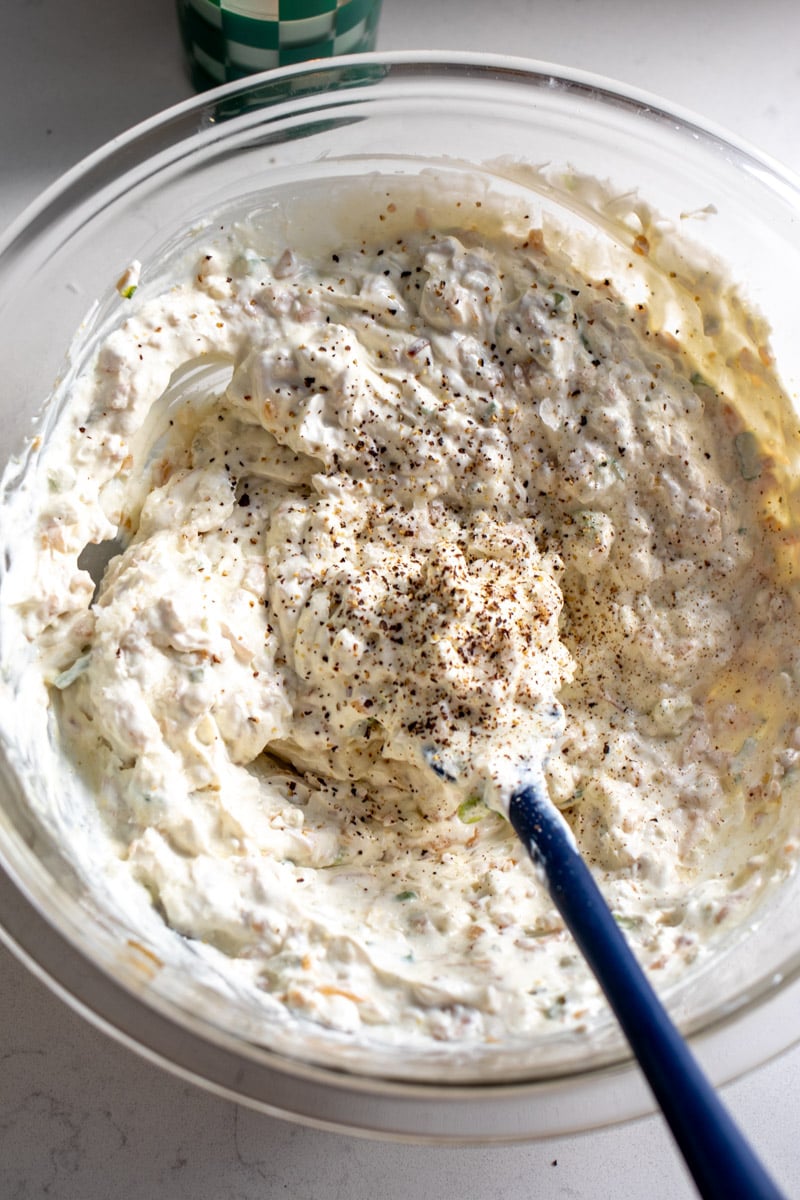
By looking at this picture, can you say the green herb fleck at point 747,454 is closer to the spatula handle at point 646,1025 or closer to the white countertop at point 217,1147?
the spatula handle at point 646,1025

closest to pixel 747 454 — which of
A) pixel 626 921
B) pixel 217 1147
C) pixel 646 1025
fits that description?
pixel 626 921

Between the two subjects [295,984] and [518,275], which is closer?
[295,984]

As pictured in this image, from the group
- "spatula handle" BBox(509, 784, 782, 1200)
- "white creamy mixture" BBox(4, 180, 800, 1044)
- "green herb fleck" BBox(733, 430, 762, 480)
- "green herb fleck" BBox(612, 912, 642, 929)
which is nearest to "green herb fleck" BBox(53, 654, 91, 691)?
"white creamy mixture" BBox(4, 180, 800, 1044)

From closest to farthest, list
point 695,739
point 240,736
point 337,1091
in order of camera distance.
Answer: point 337,1091, point 240,736, point 695,739

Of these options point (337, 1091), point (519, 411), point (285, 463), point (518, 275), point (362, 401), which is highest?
point (518, 275)

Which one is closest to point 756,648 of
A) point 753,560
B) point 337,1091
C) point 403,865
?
point 753,560

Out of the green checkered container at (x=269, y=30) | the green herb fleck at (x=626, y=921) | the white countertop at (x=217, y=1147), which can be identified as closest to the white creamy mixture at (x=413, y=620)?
the green herb fleck at (x=626, y=921)

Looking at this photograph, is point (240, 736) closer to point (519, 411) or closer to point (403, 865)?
point (403, 865)
